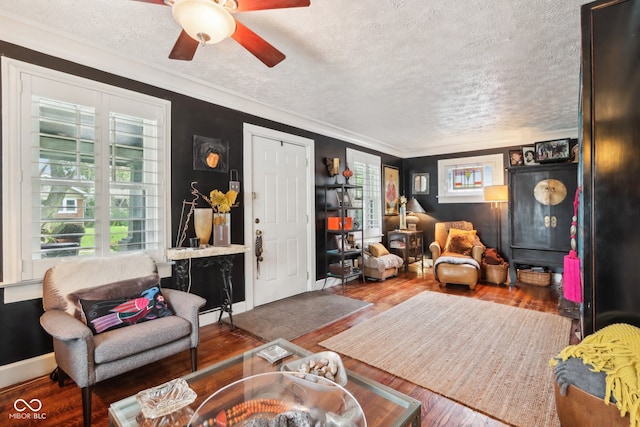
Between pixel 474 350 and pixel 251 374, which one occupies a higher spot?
pixel 251 374

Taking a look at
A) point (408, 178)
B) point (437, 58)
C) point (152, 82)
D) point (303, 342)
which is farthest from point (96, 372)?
point (408, 178)

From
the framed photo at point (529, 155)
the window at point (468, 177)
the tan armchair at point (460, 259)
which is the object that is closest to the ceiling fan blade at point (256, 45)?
the tan armchair at point (460, 259)

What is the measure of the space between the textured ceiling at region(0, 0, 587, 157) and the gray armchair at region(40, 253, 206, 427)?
1.66 m

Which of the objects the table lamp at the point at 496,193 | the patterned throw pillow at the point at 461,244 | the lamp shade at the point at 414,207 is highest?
the table lamp at the point at 496,193

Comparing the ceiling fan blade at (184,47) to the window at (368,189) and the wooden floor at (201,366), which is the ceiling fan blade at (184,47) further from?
the window at (368,189)

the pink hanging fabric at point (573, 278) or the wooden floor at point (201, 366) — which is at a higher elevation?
the pink hanging fabric at point (573, 278)

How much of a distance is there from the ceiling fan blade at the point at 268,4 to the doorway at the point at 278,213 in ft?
6.76

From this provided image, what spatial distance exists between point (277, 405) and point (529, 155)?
513 cm

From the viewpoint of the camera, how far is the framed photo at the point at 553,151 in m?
4.28

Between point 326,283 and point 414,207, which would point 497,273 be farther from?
point 326,283

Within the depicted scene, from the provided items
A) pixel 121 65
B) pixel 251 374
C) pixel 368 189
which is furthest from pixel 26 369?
pixel 368 189

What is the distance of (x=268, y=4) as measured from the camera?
4.75ft

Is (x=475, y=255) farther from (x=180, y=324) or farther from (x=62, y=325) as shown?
(x=62, y=325)

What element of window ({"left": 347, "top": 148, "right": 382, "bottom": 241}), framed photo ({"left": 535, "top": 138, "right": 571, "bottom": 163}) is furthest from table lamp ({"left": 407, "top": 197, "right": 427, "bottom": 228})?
framed photo ({"left": 535, "top": 138, "right": 571, "bottom": 163})
